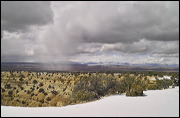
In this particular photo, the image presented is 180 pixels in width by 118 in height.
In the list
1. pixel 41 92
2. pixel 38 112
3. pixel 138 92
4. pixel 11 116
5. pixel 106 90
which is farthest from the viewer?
pixel 41 92

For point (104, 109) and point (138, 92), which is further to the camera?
point (138, 92)

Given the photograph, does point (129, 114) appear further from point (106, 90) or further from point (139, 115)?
point (106, 90)

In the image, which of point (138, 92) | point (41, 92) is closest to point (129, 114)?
point (138, 92)

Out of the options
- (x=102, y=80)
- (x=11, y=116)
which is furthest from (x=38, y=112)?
(x=102, y=80)

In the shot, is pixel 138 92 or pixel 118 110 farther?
pixel 138 92

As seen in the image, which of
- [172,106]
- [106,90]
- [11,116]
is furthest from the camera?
[106,90]

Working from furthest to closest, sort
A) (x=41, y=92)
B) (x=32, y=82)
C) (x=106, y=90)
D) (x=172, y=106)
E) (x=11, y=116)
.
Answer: (x=32, y=82) → (x=41, y=92) → (x=106, y=90) → (x=172, y=106) → (x=11, y=116)

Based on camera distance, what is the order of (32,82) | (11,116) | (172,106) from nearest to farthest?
→ (11,116), (172,106), (32,82)

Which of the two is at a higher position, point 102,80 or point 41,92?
point 102,80

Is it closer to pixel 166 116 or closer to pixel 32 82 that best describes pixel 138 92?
pixel 166 116
